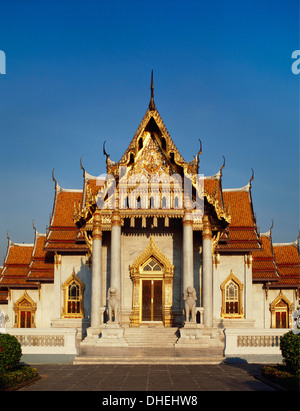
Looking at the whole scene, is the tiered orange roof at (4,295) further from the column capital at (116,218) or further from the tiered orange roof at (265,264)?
the tiered orange roof at (265,264)

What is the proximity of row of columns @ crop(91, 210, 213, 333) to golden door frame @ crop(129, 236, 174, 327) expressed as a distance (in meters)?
2.15

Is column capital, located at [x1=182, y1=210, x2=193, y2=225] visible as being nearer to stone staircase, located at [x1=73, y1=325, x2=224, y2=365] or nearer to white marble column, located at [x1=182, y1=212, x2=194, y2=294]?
white marble column, located at [x1=182, y1=212, x2=194, y2=294]

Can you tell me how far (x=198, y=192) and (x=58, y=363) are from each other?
8.12 metres

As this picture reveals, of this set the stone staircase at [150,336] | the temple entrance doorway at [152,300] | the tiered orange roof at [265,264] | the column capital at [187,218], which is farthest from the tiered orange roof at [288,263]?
the stone staircase at [150,336]

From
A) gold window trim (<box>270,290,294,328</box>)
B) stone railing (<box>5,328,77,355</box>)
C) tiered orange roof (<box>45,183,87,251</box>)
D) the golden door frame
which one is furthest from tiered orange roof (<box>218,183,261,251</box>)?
stone railing (<box>5,328,77,355</box>)

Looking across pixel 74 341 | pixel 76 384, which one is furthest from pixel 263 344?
pixel 76 384

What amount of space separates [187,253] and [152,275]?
118 inches

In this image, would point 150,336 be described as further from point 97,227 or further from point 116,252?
point 97,227

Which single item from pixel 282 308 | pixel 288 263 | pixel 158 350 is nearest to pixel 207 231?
pixel 158 350

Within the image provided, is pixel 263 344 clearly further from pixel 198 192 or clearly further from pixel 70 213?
pixel 70 213

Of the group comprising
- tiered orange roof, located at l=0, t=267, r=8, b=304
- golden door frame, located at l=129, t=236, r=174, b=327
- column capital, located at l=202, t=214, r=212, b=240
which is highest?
column capital, located at l=202, t=214, r=212, b=240

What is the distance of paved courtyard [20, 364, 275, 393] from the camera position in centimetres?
1192

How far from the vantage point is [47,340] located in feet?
58.0
